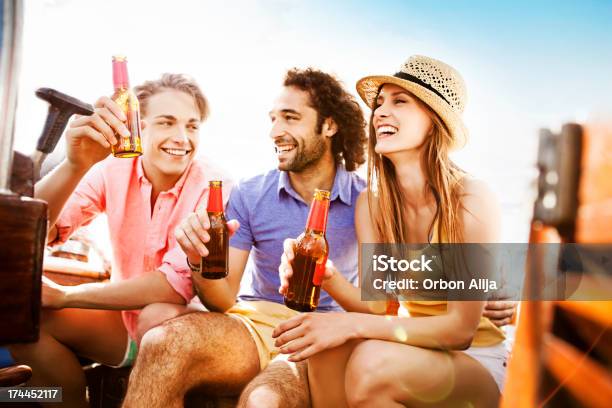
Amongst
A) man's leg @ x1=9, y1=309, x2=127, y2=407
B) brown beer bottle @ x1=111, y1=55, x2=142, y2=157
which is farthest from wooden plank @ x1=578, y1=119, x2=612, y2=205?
man's leg @ x1=9, y1=309, x2=127, y2=407

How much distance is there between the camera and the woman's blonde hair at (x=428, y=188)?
2.05 m

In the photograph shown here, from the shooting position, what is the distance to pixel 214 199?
1.97 meters

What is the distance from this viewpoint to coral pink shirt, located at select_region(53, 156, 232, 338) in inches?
97.8

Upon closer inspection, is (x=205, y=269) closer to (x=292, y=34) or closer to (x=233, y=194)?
(x=233, y=194)

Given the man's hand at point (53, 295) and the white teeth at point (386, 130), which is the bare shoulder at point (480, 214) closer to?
the white teeth at point (386, 130)

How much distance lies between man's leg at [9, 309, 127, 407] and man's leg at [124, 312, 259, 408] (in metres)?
0.52

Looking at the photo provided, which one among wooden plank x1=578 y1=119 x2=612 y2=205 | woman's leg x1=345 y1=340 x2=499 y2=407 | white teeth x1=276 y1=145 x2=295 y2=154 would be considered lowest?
woman's leg x1=345 y1=340 x2=499 y2=407

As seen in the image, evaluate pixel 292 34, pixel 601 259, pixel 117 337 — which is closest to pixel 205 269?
pixel 117 337

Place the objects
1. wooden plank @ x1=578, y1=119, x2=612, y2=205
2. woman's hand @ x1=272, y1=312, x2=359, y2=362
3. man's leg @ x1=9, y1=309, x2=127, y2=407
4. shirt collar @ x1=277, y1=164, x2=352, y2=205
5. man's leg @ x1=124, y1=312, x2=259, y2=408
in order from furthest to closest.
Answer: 1. shirt collar @ x1=277, y1=164, x2=352, y2=205
2. man's leg @ x1=9, y1=309, x2=127, y2=407
3. man's leg @ x1=124, y1=312, x2=259, y2=408
4. woman's hand @ x1=272, y1=312, x2=359, y2=362
5. wooden plank @ x1=578, y1=119, x2=612, y2=205

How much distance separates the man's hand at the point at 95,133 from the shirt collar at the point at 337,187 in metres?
0.71

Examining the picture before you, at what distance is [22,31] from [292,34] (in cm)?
122

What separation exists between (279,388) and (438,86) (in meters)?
1.17

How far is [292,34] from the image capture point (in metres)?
2.34

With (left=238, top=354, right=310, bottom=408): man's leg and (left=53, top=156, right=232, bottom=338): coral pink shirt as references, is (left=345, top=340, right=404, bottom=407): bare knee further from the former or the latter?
(left=53, top=156, right=232, bottom=338): coral pink shirt
